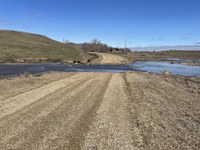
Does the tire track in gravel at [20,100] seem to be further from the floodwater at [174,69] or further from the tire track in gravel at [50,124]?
the floodwater at [174,69]

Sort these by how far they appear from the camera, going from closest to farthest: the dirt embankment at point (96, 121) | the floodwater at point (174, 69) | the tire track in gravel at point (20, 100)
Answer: the dirt embankment at point (96, 121) < the tire track in gravel at point (20, 100) < the floodwater at point (174, 69)

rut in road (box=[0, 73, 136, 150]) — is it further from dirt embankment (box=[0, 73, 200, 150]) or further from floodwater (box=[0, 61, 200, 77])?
floodwater (box=[0, 61, 200, 77])

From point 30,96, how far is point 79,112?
5052 millimetres

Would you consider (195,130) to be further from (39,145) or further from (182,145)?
(39,145)

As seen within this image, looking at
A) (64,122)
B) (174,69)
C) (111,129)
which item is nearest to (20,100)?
(64,122)

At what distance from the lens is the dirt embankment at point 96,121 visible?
30.6 ft

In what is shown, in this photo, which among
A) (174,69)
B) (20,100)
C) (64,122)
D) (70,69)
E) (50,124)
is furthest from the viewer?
(174,69)

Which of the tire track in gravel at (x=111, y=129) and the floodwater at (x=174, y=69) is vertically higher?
the tire track in gravel at (x=111, y=129)

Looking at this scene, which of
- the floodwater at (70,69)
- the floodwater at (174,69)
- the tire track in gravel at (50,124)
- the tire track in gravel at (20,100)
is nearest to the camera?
the tire track in gravel at (50,124)

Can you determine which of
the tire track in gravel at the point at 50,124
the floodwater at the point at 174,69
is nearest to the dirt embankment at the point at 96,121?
the tire track in gravel at the point at 50,124

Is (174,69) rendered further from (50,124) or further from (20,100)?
(50,124)

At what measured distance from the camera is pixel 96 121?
11.8 m

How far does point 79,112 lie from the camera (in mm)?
13359

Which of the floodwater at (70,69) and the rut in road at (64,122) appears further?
the floodwater at (70,69)
